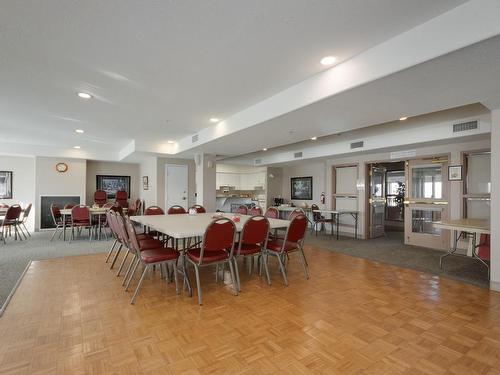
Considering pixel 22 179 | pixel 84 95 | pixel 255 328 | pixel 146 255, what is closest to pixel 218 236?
pixel 146 255

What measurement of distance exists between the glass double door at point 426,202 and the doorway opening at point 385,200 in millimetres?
702

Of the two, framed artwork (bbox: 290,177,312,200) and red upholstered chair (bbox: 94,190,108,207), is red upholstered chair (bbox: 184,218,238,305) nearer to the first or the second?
framed artwork (bbox: 290,177,312,200)

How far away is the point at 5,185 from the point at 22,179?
441 mm

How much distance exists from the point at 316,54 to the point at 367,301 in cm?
271

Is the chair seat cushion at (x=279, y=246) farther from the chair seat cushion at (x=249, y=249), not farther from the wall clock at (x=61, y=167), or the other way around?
the wall clock at (x=61, y=167)

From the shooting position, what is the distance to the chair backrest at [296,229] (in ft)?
11.6

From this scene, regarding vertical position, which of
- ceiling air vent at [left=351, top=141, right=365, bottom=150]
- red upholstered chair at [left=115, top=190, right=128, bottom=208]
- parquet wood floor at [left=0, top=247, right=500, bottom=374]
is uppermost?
ceiling air vent at [left=351, top=141, right=365, bottom=150]

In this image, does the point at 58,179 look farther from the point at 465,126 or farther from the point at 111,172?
the point at 465,126

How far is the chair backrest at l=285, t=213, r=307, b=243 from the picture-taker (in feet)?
11.6

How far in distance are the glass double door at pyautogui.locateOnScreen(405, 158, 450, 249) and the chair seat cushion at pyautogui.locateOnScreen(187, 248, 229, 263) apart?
502 cm

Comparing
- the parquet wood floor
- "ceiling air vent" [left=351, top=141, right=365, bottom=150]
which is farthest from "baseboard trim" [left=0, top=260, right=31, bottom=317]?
"ceiling air vent" [left=351, top=141, right=365, bottom=150]

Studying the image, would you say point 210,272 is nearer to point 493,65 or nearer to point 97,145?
point 493,65

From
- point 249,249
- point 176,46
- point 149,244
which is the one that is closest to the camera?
point 176,46

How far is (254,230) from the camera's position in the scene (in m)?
3.31
